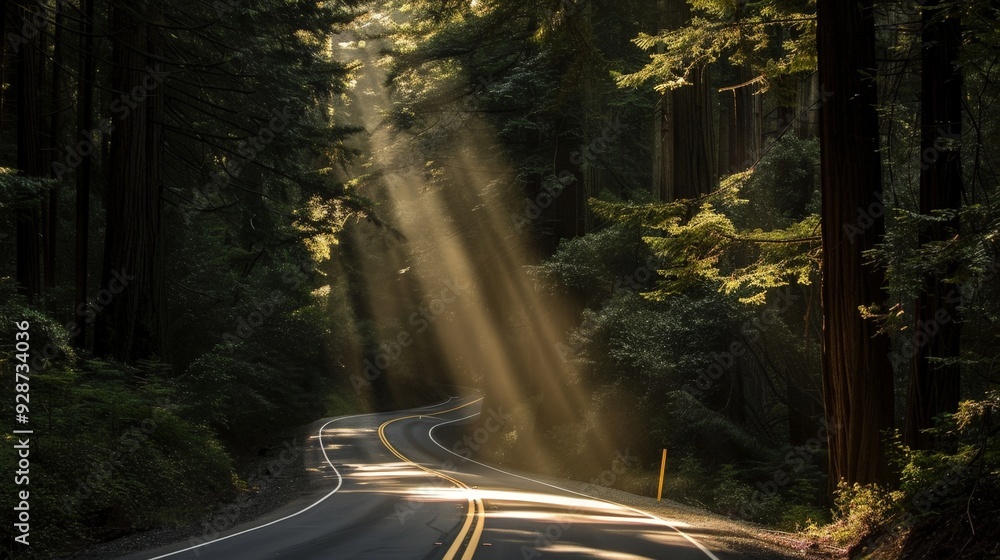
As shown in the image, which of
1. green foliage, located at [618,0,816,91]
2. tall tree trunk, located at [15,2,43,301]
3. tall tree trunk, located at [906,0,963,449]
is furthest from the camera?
tall tree trunk, located at [15,2,43,301]

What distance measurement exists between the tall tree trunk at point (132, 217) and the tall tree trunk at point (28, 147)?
1.56 meters

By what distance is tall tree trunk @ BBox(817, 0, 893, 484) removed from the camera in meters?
11.6

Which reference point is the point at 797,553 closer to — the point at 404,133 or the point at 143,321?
the point at 143,321

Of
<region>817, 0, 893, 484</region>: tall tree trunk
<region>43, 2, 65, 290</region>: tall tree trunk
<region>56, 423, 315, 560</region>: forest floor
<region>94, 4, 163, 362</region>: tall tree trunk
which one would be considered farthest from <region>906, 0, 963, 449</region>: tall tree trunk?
<region>43, 2, 65, 290</region>: tall tree trunk

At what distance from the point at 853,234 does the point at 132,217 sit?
14.8m

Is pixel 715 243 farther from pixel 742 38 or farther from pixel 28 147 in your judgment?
pixel 28 147

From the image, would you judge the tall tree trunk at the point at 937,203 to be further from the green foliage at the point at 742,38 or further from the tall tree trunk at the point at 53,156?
the tall tree trunk at the point at 53,156

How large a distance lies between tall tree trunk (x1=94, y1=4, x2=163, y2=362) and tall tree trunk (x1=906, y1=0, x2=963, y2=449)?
15159 millimetres

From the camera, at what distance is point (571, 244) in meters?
30.1

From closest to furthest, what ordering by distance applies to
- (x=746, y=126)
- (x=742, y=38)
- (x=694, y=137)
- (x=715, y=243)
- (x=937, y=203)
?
(x=937, y=203) → (x=715, y=243) → (x=742, y=38) → (x=694, y=137) → (x=746, y=126)

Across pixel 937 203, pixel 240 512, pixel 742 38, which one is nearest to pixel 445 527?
pixel 240 512

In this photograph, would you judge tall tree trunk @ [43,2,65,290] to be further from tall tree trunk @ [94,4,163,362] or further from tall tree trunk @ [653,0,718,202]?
tall tree trunk @ [653,0,718,202]

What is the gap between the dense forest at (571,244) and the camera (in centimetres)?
1096

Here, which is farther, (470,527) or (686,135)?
(686,135)
